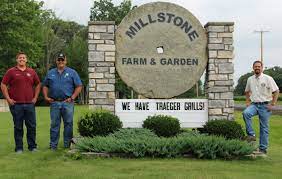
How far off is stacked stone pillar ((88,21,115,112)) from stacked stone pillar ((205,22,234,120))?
6.96 feet

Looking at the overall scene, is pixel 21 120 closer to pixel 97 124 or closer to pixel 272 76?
pixel 97 124

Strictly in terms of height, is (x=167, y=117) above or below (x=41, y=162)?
above

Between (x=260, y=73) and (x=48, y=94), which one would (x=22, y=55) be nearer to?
(x=48, y=94)

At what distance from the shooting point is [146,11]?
1134 centimetres

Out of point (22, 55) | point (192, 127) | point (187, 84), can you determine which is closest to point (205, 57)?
point (187, 84)

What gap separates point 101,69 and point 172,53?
1586mm

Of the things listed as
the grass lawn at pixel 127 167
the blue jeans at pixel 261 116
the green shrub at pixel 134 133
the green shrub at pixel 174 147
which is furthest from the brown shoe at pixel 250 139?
the green shrub at pixel 134 133

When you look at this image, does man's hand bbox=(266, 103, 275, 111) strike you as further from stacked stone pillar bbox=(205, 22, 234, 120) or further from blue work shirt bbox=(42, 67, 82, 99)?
blue work shirt bbox=(42, 67, 82, 99)

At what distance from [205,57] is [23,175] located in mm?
5426

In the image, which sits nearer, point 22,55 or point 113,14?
point 22,55

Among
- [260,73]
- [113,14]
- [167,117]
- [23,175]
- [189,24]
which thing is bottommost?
[23,175]

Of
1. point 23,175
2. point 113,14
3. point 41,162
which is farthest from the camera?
point 113,14

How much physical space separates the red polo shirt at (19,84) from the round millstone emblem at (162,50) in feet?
7.47

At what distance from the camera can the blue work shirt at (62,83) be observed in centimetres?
1007
